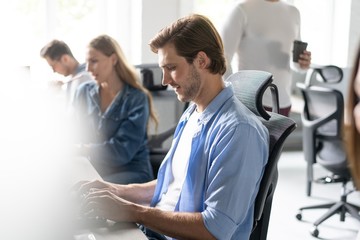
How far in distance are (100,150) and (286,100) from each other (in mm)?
969

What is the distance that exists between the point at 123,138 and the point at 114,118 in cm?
12

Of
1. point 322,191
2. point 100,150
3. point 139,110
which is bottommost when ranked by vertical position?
point 322,191

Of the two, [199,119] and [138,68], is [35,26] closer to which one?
[138,68]

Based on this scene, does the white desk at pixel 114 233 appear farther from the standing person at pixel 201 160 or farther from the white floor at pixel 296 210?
the white floor at pixel 296 210

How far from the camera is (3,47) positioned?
3963mm

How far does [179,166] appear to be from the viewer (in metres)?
1.71

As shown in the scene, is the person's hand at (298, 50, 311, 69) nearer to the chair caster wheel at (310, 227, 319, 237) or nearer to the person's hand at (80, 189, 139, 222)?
the chair caster wheel at (310, 227, 319, 237)

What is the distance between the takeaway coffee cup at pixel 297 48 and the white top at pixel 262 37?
0.11ft

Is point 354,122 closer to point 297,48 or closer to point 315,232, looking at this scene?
point 297,48

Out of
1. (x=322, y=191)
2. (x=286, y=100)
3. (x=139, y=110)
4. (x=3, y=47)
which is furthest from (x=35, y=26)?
(x=322, y=191)

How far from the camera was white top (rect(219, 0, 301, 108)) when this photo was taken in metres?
2.76

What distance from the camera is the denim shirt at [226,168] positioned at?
1457 millimetres

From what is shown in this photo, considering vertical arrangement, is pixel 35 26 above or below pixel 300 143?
above

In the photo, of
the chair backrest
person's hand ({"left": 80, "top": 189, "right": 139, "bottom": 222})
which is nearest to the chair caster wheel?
the chair backrest
